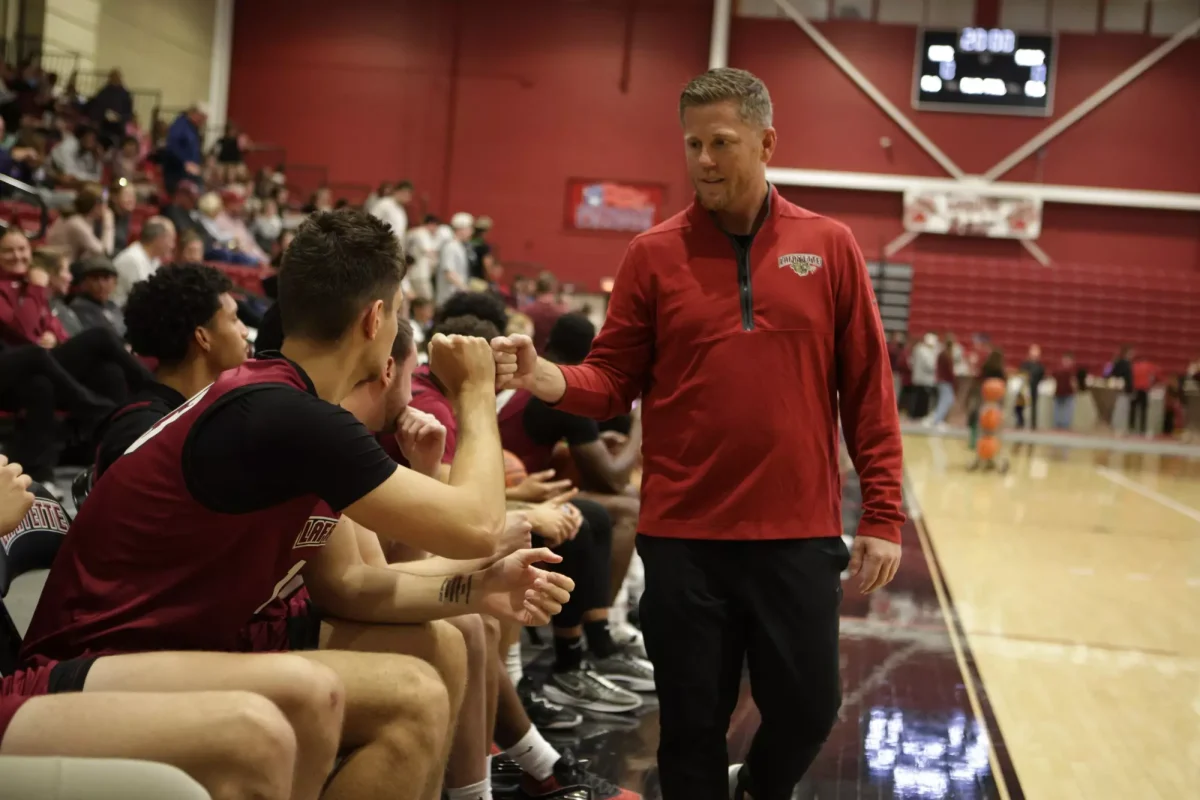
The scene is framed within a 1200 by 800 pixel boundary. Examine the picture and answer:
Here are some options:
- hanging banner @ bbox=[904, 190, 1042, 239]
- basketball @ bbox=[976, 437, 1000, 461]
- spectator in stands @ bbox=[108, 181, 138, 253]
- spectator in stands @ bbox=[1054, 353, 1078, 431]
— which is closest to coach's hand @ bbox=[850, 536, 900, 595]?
spectator in stands @ bbox=[108, 181, 138, 253]

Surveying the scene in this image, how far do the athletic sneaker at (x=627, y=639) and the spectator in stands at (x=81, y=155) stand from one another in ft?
33.9

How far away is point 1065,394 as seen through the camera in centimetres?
2075

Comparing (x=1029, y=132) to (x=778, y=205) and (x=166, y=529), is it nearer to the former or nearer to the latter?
(x=778, y=205)

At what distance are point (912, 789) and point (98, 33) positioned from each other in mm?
17962

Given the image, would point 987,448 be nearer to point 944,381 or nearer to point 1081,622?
point 944,381

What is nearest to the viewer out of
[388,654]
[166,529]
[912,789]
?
[166,529]

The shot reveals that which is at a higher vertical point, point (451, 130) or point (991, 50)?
point (991, 50)

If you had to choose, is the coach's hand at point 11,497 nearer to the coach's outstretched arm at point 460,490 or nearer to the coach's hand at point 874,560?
the coach's outstretched arm at point 460,490

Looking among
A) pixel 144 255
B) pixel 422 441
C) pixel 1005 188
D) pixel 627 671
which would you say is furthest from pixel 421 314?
pixel 1005 188

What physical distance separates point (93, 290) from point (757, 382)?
6.08 meters

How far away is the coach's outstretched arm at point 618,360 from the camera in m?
2.74

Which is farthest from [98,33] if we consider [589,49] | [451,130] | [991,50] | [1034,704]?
[1034,704]

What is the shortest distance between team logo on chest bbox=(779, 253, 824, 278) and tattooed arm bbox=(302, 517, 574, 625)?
0.85 meters

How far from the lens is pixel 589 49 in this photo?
872 inches
